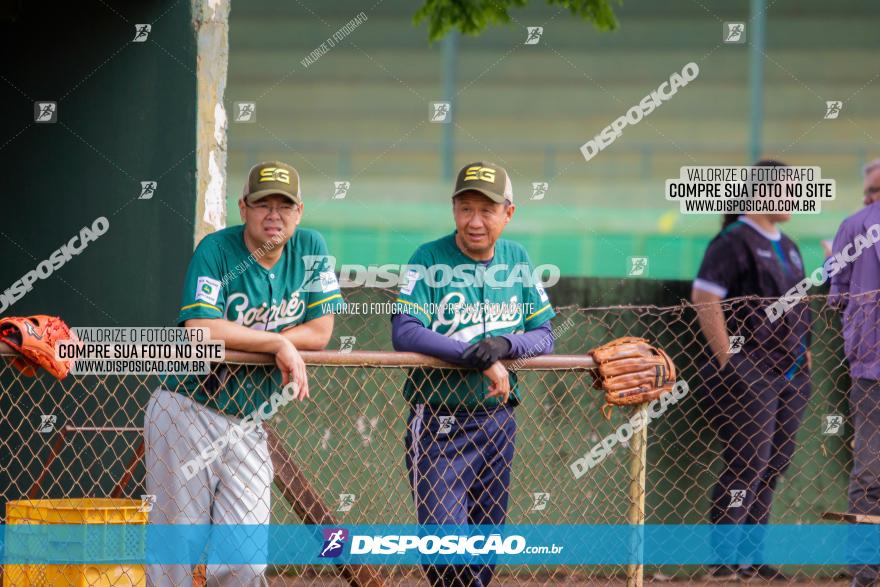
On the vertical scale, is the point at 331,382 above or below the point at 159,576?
above

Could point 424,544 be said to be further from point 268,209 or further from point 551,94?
point 551,94

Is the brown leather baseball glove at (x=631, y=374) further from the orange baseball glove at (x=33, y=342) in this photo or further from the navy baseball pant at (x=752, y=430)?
the orange baseball glove at (x=33, y=342)

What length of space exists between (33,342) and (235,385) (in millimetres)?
773

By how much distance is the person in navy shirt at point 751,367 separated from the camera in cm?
637

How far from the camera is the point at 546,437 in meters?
6.74

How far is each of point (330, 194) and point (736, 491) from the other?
863 cm

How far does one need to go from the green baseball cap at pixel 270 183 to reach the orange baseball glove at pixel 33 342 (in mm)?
943

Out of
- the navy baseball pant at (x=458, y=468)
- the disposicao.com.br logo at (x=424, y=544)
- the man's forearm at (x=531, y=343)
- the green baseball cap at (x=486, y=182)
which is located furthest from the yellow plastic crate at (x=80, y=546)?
the green baseball cap at (x=486, y=182)

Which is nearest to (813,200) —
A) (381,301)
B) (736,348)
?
(736,348)

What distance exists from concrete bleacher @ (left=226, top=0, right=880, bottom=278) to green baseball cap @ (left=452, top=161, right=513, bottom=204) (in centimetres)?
934

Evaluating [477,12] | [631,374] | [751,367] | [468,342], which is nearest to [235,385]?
[468,342]

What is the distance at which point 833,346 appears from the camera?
7062 mm

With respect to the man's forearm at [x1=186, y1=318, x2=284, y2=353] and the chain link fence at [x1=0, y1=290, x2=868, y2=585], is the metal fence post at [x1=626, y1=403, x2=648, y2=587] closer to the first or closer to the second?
the chain link fence at [x1=0, y1=290, x2=868, y2=585]

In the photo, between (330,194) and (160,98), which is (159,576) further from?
(330,194)
